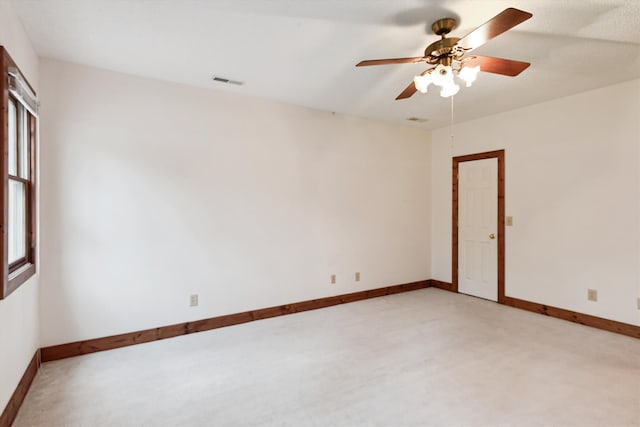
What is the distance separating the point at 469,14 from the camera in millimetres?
2062

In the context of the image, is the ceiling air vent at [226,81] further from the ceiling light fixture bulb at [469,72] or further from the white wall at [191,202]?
the ceiling light fixture bulb at [469,72]

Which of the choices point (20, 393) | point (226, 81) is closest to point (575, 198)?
point (226, 81)

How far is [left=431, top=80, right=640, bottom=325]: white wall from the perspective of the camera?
128 inches

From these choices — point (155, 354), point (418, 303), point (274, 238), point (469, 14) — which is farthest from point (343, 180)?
point (155, 354)

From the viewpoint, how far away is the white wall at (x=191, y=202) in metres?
2.80

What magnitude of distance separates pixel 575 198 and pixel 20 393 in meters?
5.13

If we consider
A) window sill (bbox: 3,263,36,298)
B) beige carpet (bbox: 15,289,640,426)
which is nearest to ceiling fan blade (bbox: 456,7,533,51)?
beige carpet (bbox: 15,289,640,426)

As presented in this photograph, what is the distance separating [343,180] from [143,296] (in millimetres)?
2637

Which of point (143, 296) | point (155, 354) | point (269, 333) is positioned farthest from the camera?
point (269, 333)

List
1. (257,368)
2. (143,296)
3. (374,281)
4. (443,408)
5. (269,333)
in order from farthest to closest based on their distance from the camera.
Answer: (374,281) → (269,333) → (143,296) → (257,368) → (443,408)

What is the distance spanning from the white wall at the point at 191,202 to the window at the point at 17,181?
0.23m

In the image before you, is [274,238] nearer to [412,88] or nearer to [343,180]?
[343,180]

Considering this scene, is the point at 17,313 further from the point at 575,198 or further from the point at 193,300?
the point at 575,198

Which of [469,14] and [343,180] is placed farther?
[343,180]
